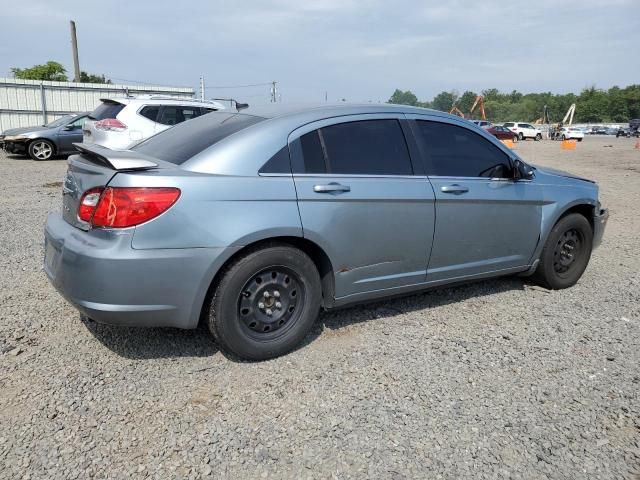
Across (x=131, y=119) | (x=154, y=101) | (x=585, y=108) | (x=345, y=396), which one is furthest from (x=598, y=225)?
(x=585, y=108)

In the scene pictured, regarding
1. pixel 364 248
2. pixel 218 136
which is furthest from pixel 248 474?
pixel 218 136

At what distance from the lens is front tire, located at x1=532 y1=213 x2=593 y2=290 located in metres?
4.61

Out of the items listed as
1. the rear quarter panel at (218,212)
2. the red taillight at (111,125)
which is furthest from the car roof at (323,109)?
the red taillight at (111,125)

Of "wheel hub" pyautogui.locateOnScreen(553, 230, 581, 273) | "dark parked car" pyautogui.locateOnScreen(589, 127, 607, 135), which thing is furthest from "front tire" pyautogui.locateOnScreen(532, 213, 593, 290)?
"dark parked car" pyautogui.locateOnScreen(589, 127, 607, 135)

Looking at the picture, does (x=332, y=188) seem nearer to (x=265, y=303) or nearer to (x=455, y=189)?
(x=265, y=303)

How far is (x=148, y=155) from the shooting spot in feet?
11.6

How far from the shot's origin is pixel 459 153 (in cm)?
404

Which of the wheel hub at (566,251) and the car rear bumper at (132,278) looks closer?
the car rear bumper at (132,278)

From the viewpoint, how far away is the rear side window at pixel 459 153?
3.88m

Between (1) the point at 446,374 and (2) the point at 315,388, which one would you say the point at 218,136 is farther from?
(1) the point at 446,374

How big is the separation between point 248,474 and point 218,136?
2.03 meters

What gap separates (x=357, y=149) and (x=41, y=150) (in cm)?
1447

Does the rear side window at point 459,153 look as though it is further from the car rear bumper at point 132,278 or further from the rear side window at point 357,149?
the car rear bumper at point 132,278

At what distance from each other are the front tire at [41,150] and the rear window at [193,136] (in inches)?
517
